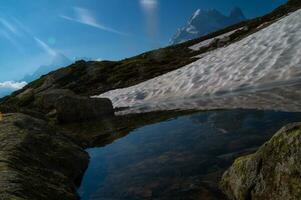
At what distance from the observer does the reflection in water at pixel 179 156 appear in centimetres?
953

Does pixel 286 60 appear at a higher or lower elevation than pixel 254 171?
higher

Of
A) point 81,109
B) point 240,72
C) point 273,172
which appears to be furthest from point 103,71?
point 273,172

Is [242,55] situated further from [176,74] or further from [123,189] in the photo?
[123,189]

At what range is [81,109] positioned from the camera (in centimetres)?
3216

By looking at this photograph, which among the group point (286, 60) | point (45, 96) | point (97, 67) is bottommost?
point (286, 60)

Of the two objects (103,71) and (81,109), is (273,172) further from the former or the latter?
(103,71)

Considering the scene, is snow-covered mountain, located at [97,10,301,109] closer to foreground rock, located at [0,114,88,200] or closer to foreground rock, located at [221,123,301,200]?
foreground rock, located at [0,114,88,200]

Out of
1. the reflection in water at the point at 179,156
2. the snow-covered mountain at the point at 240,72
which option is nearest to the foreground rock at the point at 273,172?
the reflection in water at the point at 179,156

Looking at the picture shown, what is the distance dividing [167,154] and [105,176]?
7.43 feet

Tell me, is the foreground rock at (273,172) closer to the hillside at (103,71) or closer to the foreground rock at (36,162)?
the foreground rock at (36,162)

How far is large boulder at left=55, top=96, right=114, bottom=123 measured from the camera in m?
32.1

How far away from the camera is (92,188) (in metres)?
10.9

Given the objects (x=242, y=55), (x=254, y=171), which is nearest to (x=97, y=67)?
(x=242, y=55)

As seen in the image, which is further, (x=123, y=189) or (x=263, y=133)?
(x=263, y=133)
